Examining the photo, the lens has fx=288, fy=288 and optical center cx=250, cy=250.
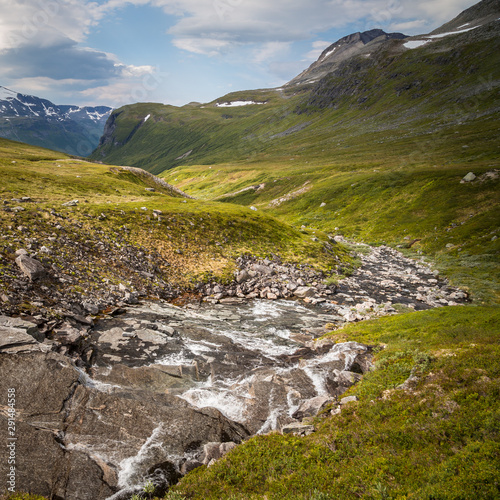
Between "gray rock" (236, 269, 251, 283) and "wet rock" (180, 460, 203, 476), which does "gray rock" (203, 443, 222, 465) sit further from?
"gray rock" (236, 269, 251, 283)

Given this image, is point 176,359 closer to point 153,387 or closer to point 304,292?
point 153,387

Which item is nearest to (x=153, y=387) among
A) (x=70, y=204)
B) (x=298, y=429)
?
(x=298, y=429)

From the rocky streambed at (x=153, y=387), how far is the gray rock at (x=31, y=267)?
6.58m

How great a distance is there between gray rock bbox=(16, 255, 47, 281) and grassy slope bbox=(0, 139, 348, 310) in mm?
811

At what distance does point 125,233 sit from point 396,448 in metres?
43.3

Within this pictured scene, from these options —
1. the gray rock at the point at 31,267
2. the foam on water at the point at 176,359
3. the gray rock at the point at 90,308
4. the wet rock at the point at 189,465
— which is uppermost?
the gray rock at the point at 31,267

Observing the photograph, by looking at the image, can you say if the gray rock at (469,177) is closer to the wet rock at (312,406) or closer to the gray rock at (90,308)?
the wet rock at (312,406)

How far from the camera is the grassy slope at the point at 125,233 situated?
115 feet

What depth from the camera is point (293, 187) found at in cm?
13712

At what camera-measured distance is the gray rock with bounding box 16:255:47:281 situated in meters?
28.2

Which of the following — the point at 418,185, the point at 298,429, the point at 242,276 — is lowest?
the point at 298,429

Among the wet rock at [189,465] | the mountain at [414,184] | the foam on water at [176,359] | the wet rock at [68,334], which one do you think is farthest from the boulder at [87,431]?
the mountain at [414,184]

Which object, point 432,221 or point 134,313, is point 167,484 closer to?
point 134,313

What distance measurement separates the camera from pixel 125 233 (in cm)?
4528
